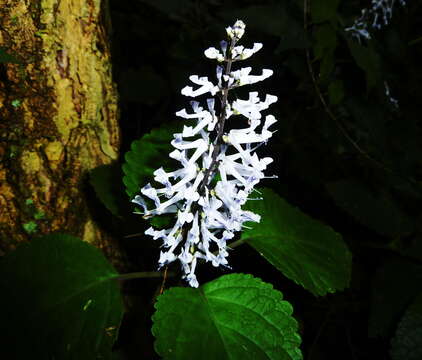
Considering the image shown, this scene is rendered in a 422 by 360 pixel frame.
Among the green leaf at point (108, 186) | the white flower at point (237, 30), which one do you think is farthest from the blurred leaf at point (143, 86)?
the white flower at point (237, 30)

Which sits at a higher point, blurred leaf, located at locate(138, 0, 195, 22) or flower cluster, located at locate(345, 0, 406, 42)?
blurred leaf, located at locate(138, 0, 195, 22)

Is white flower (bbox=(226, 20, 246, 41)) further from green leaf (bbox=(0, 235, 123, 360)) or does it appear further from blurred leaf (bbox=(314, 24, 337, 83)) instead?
blurred leaf (bbox=(314, 24, 337, 83))

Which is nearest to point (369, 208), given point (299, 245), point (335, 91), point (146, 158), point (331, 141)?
point (331, 141)

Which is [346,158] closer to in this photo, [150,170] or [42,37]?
[150,170]

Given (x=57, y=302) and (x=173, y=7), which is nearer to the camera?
(x=57, y=302)

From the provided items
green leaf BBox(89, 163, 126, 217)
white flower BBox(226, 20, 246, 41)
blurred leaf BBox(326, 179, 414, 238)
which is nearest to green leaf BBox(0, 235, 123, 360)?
green leaf BBox(89, 163, 126, 217)

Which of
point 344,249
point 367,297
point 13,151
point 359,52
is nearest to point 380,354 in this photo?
point 367,297

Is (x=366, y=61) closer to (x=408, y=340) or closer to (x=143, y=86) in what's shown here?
(x=408, y=340)
